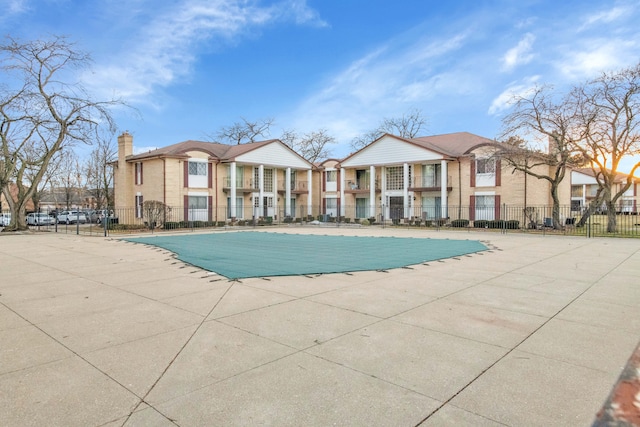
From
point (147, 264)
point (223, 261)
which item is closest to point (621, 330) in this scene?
point (223, 261)

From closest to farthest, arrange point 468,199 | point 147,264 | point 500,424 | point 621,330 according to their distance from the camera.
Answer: point 500,424 → point 621,330 → point 147,264 → point 468,199

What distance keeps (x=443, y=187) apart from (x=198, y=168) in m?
20.7

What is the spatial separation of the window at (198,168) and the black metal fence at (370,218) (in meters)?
3.10

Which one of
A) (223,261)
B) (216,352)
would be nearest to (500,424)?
(216,352)

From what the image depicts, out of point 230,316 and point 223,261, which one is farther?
point 223,261

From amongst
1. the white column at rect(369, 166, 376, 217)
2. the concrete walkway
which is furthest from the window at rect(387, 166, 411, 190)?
the concrete walkway

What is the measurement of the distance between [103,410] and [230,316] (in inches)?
95.2

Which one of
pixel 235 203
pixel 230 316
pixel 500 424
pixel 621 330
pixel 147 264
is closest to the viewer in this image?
pixel 500 424

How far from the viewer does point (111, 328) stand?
4848 millimetres

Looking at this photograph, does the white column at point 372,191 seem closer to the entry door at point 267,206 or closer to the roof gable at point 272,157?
the roof gable at point 272,157

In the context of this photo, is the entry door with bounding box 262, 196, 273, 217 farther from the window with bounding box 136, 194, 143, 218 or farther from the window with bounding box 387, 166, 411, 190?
the window with bounding box 387, 166, 411, 190

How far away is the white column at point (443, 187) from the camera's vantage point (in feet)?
108

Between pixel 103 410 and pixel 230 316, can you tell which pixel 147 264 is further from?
pixel 103 410

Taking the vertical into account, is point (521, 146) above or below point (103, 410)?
above
